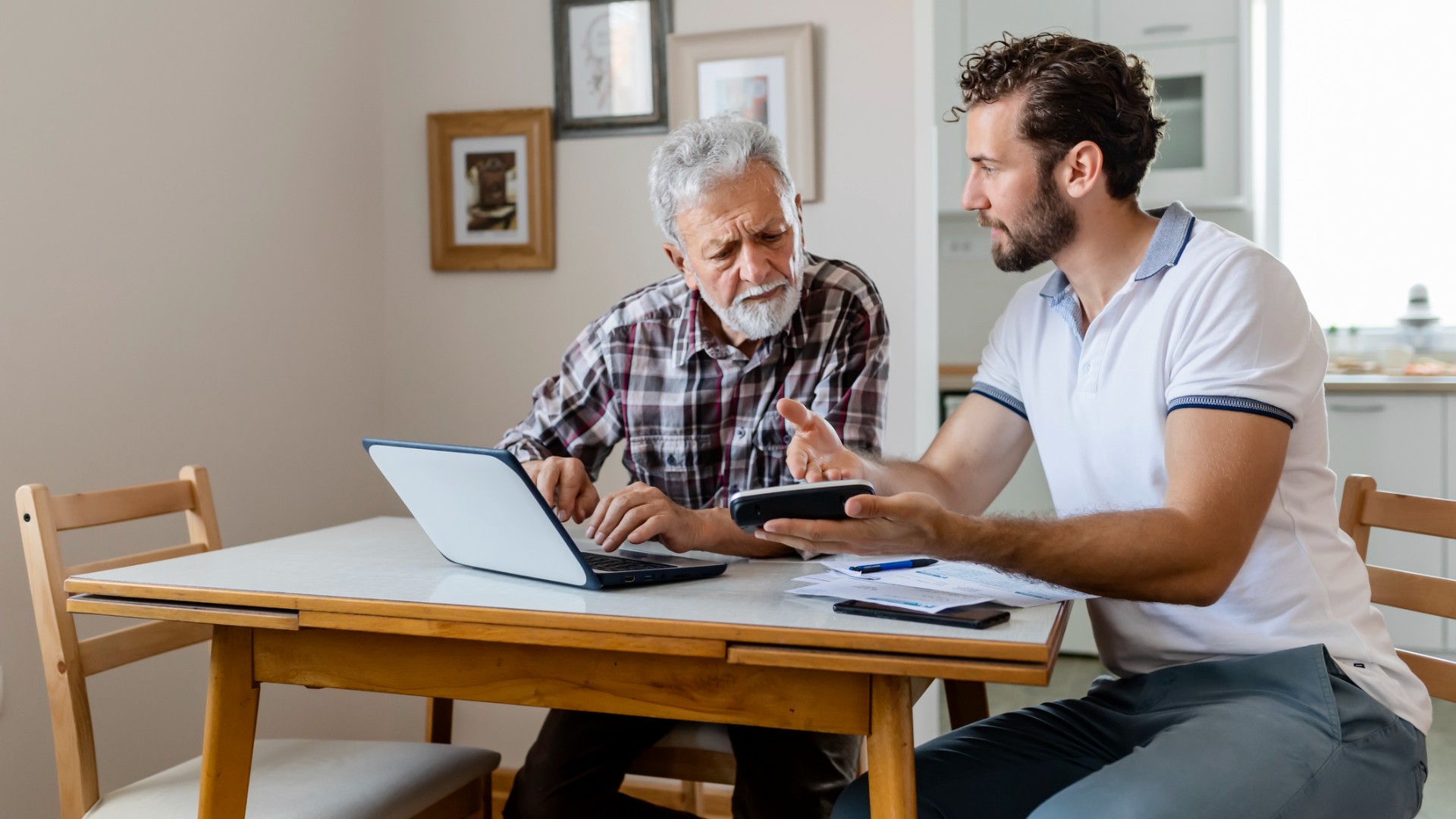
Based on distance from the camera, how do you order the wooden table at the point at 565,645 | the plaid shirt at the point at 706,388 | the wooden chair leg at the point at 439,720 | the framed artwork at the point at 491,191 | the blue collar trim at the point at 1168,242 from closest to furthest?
the wooden table at the point at 565,645
the blue collar trim at the point at 1168,242
the plaid shirt at the point at 706,388
the wooden chair leg at the point at 439,720
the framed artwork at the point at 491,191

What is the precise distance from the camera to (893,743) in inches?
43.3

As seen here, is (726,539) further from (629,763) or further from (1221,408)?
(1221,408)

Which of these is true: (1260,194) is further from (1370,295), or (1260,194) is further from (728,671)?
(728,671)

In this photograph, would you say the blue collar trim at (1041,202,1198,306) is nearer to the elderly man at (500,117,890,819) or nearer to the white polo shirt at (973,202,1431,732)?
the white polo shirt at (973,202,1431,732)

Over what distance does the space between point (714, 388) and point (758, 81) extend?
0.91m

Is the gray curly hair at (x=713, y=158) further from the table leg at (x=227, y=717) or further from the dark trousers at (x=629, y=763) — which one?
the table leg at (x=227, y=717)

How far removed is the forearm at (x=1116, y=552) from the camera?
122 centimetres

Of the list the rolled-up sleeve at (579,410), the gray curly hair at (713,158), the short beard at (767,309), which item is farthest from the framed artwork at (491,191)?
the short beard at (767,309)

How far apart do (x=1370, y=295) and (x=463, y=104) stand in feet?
10.8

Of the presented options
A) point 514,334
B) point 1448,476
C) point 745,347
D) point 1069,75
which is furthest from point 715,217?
point 1448,476

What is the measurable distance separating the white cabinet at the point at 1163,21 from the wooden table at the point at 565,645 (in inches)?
121

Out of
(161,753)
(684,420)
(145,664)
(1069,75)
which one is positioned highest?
(1069,75)

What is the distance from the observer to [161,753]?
7.16ft

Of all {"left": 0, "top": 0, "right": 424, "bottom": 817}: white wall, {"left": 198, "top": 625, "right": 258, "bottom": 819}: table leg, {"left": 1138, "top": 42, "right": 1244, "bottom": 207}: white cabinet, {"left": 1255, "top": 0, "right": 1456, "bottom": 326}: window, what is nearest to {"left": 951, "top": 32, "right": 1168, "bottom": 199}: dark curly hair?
{"left": 198, "top": 625, "right": 258, "bottom": 819}: table leg
